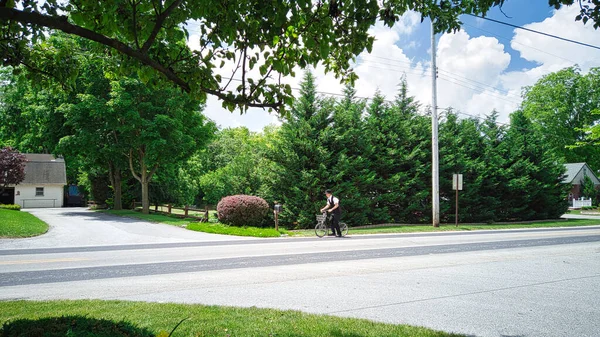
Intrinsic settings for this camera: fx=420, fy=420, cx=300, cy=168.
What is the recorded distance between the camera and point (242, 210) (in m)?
20.8

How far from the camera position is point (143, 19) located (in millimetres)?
4758

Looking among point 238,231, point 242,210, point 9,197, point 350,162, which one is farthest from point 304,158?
point 9,197

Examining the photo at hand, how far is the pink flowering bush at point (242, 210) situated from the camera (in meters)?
20.8

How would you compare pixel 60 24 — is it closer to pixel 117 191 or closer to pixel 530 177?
pixel 530 177

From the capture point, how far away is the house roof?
165 ft

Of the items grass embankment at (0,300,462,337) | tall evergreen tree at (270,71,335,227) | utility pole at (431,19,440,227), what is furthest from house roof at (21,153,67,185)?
grass embankment at (0,300,462,337)

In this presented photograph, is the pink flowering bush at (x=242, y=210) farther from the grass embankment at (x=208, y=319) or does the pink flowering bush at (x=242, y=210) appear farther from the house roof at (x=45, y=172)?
the house roof at (x=45, y=172)

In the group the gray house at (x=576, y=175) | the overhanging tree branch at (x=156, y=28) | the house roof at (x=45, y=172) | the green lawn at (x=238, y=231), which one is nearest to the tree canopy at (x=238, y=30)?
the overhanging tree branch at (x=156, y=28)

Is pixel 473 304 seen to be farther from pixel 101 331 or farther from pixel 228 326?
pixel 101 331

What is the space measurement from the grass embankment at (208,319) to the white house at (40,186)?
51.2 meters

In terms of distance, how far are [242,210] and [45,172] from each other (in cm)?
4171

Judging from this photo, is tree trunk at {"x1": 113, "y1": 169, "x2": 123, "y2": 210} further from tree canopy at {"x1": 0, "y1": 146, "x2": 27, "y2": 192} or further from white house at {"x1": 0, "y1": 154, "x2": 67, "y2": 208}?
white house at {"x1": 0, "y1": 154, "x2": 67, "y2": 208}

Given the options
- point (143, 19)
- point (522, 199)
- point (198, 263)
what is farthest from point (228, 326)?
point (522, 199)

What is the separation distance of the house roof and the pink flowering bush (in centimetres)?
3831
